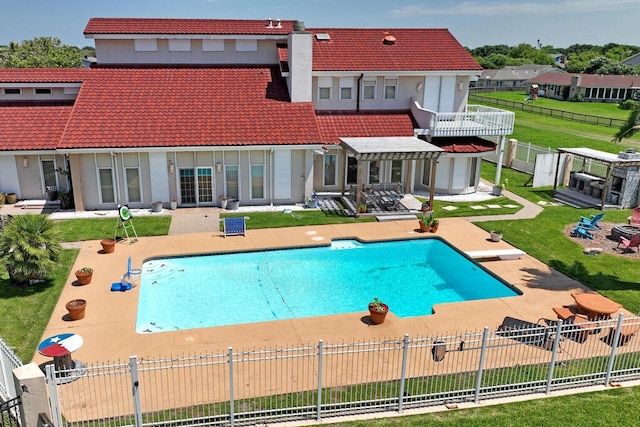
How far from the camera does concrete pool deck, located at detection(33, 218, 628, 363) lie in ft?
48.6

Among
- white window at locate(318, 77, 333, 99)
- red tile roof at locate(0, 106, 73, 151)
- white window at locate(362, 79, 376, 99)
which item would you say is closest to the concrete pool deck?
red tile roof at locate(0, 106, 73, 151)

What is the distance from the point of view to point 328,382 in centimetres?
1290

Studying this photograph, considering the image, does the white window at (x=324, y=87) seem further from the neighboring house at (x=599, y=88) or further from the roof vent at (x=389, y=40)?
the neighboring house at (x=599, y=88)

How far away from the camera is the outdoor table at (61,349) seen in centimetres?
1220

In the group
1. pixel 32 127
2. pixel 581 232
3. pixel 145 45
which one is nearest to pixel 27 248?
pixel 32 127

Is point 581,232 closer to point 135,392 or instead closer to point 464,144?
point 464,144

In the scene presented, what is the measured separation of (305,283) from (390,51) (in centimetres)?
1937

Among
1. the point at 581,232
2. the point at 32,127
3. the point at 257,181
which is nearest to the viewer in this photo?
the point at 581,232

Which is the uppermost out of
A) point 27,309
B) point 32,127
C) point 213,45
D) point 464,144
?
point 213,45

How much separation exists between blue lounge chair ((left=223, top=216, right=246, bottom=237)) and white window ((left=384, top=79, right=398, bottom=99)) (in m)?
14.1

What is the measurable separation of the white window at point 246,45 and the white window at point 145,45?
506 cm

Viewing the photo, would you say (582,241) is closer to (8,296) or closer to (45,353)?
(45,353)

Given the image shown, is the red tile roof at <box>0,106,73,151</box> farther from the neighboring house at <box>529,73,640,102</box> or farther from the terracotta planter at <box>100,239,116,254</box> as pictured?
the neighboring house at <box>529,73,640,102</box>

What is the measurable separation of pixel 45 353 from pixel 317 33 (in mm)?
27552
